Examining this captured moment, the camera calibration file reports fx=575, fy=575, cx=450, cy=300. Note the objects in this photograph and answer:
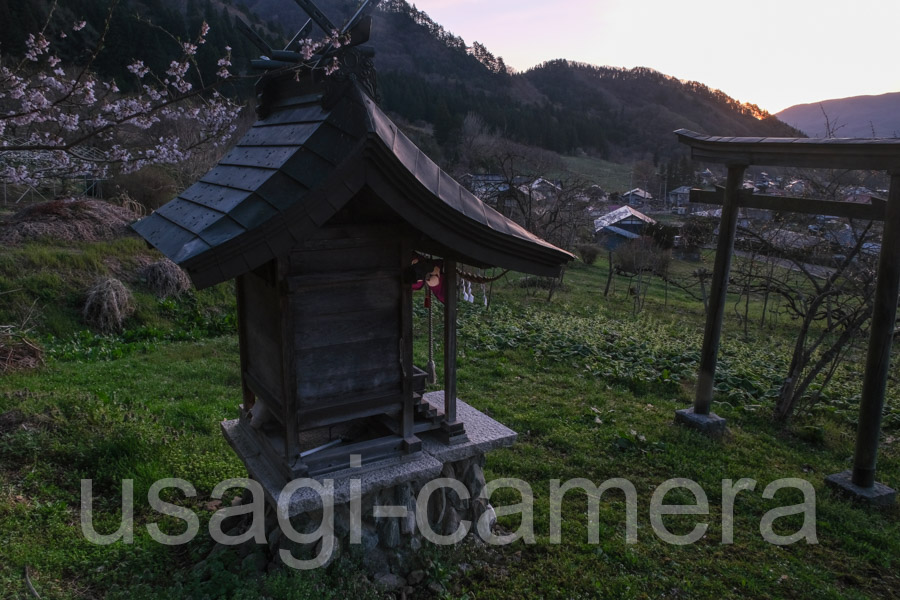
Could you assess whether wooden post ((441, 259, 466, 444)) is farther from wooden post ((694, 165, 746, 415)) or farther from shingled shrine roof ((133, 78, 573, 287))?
wooden post ((694, 165, 746, 415))

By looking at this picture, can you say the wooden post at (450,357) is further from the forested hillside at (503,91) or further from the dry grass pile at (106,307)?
the forested hillside at (503,91)

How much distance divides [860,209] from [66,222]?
1441 centimetres

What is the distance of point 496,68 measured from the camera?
7206cm

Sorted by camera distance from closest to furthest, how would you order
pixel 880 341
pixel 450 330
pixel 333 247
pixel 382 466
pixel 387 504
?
pixel 333 247, pixel 382 466, pixel 387 504, pixel 450 330, pixel 880 341

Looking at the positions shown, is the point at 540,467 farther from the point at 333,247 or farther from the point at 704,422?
the point at 333,247

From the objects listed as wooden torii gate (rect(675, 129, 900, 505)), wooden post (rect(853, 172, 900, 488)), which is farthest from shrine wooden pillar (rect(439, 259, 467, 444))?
wooden post (rect(853, 172, 900, 488))

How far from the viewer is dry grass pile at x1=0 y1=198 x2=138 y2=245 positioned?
39.7ft

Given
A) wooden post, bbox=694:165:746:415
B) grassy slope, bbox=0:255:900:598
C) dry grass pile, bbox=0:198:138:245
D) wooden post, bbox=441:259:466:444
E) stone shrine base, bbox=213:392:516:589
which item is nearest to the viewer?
stone shrine base, bbox=213:392:516:589

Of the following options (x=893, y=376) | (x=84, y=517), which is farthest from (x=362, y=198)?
(x=893, y=376)

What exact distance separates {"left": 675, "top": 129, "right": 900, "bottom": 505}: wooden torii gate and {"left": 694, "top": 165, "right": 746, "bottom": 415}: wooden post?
0.4 inches

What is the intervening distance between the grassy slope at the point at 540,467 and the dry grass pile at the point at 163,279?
8.42 feet

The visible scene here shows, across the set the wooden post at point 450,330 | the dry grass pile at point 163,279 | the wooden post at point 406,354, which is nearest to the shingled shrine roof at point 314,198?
the wooden post at point 450,330

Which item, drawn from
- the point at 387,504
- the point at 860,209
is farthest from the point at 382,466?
the point at 860,209

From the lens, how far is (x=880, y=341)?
5062 mm
